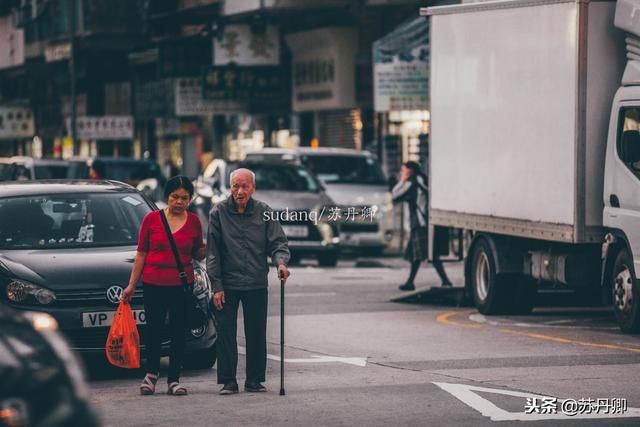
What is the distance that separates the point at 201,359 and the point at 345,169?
17.4 meters

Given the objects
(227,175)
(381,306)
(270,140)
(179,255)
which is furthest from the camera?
(270,140)

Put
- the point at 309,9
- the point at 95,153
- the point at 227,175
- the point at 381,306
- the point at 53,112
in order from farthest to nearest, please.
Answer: the point at 53,112 → the point at 95,153 → the point at 309,9 → the point at 227,175 → the point at 381,306

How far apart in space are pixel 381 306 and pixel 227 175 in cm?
918

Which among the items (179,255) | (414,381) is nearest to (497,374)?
(414,381)

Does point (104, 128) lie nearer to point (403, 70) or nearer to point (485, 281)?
point (403, 70)

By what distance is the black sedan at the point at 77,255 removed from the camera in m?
12.6

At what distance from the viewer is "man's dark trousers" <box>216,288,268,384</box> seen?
12.0 metres

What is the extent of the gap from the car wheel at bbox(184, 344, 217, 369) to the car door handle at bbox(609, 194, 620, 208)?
13.8ft

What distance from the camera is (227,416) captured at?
10992 millimetres

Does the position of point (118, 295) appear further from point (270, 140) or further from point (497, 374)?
point (270, 140)

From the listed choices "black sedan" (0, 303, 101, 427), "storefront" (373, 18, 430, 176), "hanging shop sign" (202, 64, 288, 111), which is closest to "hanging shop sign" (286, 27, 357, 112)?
"hanging shop sign" (202, 64, 288, 111)

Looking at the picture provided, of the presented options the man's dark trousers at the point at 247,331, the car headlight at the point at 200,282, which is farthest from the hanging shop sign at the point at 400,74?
the man's dark trousers at the point at 247,331

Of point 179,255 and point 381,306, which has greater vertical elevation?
point 179,255

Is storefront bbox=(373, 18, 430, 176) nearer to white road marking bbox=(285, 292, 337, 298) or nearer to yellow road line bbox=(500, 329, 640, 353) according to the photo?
white road marking bbox=(285, 292, 337, 298)
